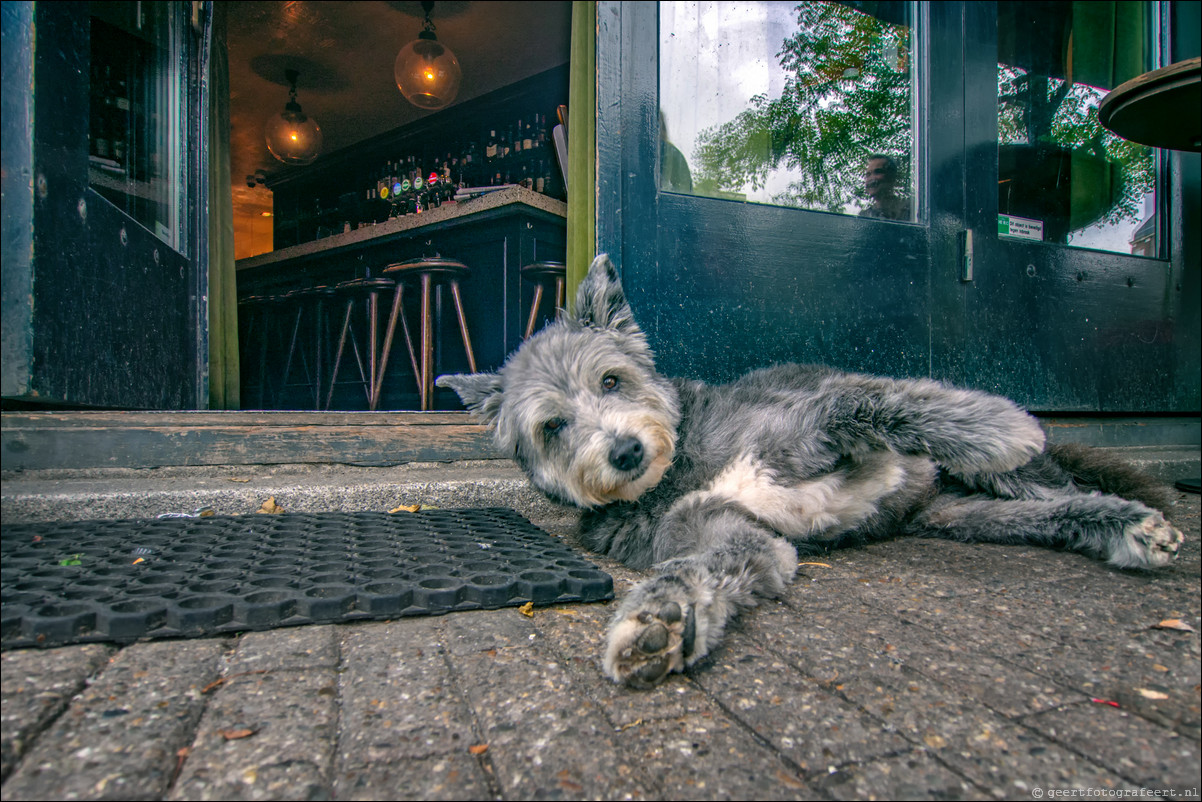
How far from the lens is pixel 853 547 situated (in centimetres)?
295

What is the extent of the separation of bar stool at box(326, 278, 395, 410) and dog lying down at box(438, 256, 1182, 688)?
5643 millimetres

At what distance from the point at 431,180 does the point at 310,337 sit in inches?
136

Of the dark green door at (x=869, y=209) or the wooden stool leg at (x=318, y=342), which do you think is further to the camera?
the wooden stool leg at (x=318, y=342)

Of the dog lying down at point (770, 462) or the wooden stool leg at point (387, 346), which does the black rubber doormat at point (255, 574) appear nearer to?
the dog lying down at point (770, 462)

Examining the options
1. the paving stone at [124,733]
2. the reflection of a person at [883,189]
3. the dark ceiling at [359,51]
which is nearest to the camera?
the paving stone at [124,733]

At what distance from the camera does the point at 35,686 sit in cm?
144

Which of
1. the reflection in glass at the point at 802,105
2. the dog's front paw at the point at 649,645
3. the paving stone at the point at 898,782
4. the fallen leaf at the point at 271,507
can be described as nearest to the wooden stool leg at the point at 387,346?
the fallen leaf at the point at 271,507

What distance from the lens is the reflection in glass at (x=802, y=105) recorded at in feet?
14.8

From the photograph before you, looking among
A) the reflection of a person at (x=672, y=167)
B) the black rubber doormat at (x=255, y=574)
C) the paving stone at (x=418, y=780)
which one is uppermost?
the reflection of a person at (x=672, y=167)

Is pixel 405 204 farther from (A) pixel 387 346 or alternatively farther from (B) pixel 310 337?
(A) pixel 387 346

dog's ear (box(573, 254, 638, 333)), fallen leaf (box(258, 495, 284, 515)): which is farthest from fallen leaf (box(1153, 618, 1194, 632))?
fallen leaf (box(258, 495, 284, 515))

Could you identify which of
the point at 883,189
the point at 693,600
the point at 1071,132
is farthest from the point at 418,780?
the point at 1071,132

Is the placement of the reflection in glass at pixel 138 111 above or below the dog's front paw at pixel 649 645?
above

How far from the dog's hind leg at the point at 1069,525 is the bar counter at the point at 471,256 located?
5224mm
